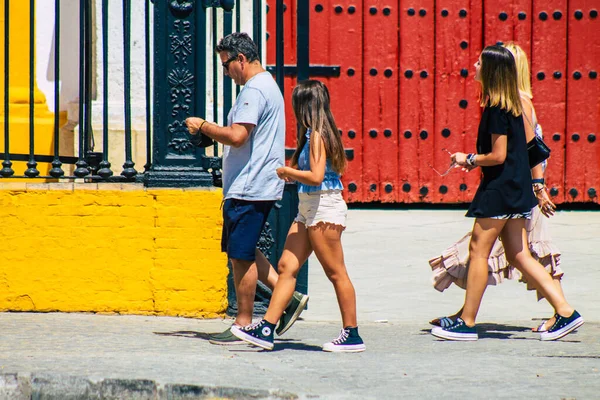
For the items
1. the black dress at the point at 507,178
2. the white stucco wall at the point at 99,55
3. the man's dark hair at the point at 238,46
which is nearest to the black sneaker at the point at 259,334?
the black dress at the point at 507,178

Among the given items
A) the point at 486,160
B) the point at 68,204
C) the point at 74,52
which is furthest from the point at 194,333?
the point at 74,52

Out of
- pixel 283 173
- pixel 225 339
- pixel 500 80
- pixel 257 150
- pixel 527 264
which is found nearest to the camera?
pixel 283 173

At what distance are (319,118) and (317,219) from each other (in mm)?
515

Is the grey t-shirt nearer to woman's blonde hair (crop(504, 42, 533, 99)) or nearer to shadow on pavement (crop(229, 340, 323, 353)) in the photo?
shadow on pavement (crop(229, 340, 323, 353))

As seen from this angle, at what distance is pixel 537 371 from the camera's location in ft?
17.0

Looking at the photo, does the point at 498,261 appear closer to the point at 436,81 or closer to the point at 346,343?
the point at 346,343

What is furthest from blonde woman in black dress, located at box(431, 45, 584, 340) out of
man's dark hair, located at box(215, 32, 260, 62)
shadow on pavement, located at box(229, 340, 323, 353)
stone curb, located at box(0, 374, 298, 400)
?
stone curb, located at box(0, 374, 298, 400)

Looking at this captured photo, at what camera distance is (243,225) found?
5711mm

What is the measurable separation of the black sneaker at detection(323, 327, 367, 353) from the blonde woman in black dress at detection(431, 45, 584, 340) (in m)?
0.61

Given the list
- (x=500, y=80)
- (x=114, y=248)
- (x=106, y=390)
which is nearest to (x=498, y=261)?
(x=500, y=80)

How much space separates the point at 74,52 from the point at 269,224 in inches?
112

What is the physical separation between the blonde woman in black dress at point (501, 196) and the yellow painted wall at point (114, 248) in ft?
4.76

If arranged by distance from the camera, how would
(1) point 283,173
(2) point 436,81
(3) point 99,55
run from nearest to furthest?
(1) point 283,173 < (3) point 99,55 < (2) point 436,81

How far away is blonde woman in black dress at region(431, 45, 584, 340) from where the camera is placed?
19.4ft
